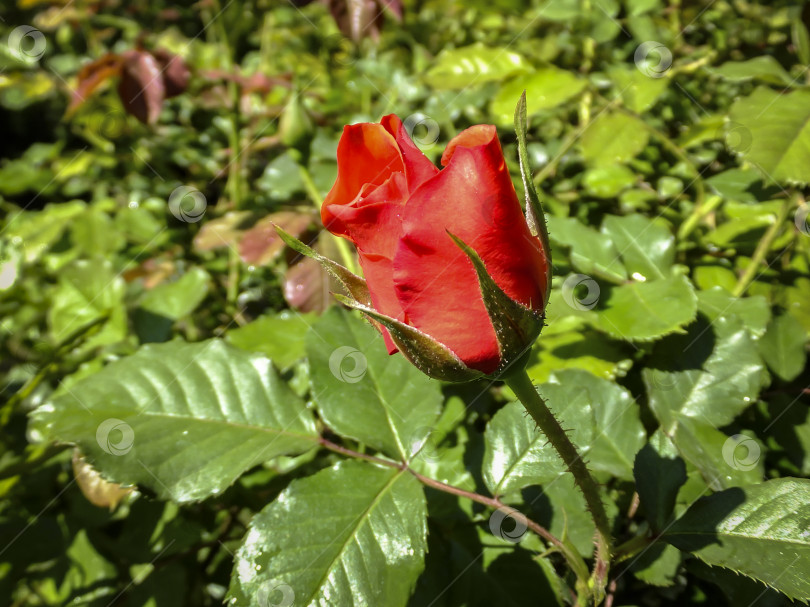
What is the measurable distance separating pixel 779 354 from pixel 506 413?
38 cm

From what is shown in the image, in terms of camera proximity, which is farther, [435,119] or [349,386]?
[435,119]

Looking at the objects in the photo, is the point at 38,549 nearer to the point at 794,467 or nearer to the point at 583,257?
the point at 583,257

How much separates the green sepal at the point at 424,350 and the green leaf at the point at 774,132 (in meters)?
0.50

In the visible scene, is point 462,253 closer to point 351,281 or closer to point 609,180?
point 351,281

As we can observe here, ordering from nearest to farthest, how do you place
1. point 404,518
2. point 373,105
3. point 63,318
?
point 404,518 < point 63,318 < point 373,105

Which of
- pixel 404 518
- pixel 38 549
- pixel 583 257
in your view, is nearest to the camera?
pixel 404 518

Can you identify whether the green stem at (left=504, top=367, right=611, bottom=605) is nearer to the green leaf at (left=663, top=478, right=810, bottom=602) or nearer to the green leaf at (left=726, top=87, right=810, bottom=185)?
the green leaf at (left=663, top=478, right=810, bottom=602)

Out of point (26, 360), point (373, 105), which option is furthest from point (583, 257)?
point (26, 360)

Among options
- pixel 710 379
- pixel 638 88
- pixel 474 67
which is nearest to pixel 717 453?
pixel 710 379

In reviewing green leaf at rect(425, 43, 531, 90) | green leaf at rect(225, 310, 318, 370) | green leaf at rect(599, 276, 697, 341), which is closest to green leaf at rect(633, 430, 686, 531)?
green leaf at rect(599, 276, 697, 341)

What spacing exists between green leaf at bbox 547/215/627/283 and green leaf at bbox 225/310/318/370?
39 centimetres

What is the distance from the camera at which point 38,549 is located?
0.92m

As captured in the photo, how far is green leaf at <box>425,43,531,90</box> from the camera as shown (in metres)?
1.06

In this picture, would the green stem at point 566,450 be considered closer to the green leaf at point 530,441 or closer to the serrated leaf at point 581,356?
the green leaf at point 530,441
